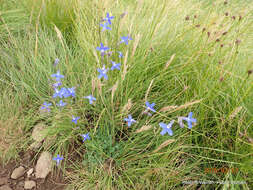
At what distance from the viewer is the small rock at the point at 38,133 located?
178 cm

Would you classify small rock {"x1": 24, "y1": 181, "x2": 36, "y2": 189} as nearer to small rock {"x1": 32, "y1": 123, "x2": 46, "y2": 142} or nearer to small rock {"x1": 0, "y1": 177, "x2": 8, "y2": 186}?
small rock {"x1": 0, "y1": 177, "x2": 8, "y2": 186}

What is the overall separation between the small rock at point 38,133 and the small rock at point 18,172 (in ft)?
0.85

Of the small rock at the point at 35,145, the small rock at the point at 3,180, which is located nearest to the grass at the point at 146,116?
the small rock at the point at 35,145

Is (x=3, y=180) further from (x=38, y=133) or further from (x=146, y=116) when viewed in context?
(x=146, y=116)

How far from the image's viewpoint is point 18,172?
67.2 inches

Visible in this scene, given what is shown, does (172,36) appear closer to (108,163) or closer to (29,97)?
(108,163)

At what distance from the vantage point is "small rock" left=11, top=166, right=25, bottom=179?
169 centimetres

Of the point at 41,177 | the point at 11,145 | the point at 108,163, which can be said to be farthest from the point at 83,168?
the point at 11,145

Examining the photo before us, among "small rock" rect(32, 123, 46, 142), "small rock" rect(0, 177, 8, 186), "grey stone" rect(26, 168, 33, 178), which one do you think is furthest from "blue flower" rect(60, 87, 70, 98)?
"small rock" rect(0, 177, 8, 186)

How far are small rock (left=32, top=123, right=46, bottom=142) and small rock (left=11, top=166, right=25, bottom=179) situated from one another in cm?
26

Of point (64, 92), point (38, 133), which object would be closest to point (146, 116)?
point (64, 92)

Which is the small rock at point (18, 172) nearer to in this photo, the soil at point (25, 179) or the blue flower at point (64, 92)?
the soil at point (25, 179)

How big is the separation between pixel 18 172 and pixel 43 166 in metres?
0.21

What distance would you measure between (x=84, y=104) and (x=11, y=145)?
709 mm
